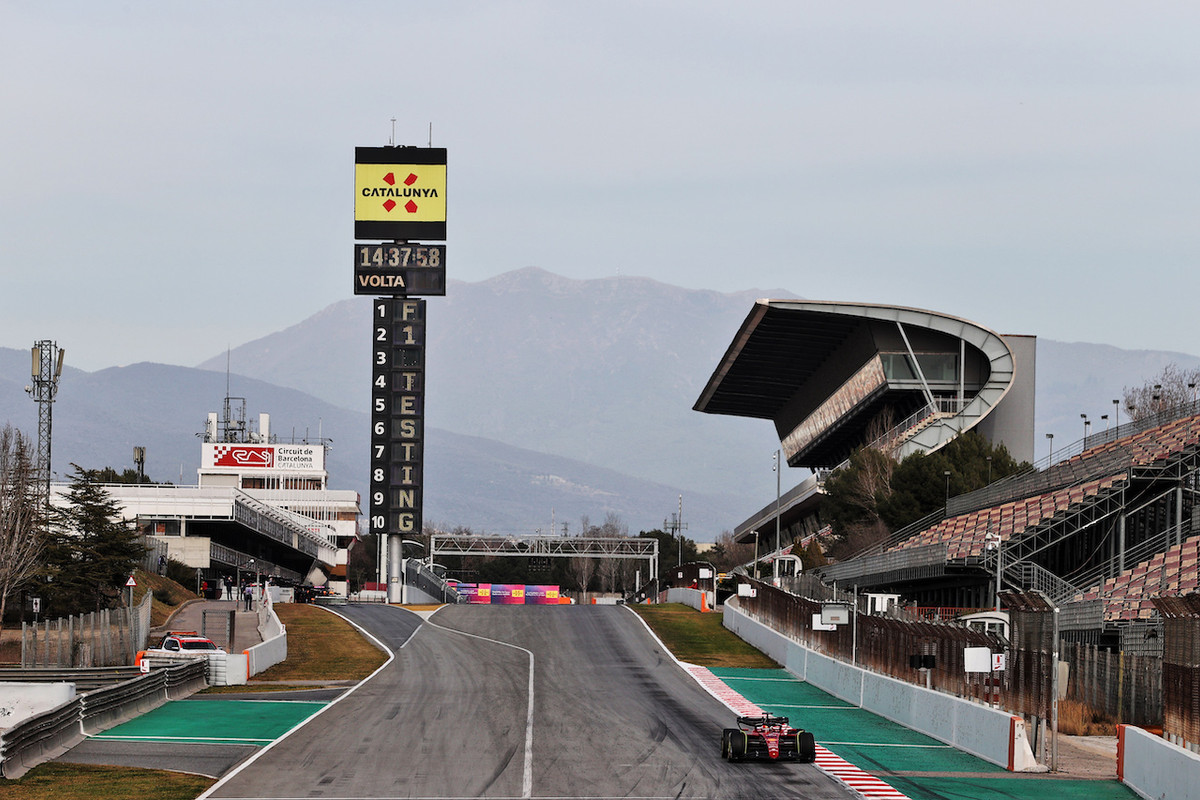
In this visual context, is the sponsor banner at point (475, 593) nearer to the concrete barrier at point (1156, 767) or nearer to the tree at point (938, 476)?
the tree at point (938, 476)

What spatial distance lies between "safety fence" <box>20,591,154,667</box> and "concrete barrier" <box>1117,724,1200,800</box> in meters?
31.8

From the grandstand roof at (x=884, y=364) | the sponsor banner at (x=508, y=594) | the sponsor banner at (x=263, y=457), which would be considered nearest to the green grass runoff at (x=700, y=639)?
the grandstand roof at (x=884, y=364)

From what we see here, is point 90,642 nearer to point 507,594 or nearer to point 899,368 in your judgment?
point 899,368

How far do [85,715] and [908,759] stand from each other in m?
16.9

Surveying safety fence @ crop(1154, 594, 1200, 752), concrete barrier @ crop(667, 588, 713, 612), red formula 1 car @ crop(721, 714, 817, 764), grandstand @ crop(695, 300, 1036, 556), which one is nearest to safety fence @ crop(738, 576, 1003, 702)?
red formula 1 car @ crop(721, 714, 817, 764)

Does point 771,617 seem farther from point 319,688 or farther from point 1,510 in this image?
point 1,510

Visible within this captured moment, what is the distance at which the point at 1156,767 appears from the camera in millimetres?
22938

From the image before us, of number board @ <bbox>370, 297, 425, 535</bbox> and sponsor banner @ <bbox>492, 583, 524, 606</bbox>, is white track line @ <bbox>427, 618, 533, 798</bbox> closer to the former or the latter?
number board @ <bbox>370, 297, 425, 535</bbox>

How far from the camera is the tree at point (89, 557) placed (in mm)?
68750

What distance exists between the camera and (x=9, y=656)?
188 ft

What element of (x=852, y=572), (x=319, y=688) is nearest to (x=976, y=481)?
(x=852, y=572)

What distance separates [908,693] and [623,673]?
15005 millimetres

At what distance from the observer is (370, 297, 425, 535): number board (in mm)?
88250

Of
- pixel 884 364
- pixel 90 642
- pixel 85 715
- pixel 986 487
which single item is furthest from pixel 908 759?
pixel 884 364
